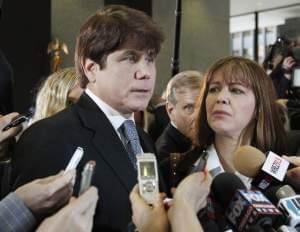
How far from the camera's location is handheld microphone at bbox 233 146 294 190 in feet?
3.95

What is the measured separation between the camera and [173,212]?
0.86m

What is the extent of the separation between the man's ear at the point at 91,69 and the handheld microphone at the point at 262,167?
0.43 metres

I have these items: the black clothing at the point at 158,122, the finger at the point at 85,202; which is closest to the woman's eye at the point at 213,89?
the finger at the point at 85,202

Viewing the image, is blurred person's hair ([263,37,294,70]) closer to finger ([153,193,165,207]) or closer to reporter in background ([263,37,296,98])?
reporter in background ([263,37,296,98])

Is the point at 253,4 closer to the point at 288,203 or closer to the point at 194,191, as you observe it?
the point at 288,203

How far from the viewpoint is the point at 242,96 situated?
5.65 feet

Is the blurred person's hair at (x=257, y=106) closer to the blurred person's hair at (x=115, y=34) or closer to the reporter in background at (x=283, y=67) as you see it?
the blurred person's hair at (x=115, y=34)

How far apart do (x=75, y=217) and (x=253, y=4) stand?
962 centimetres

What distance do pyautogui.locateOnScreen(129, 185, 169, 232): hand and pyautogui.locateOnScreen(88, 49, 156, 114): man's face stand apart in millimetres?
502

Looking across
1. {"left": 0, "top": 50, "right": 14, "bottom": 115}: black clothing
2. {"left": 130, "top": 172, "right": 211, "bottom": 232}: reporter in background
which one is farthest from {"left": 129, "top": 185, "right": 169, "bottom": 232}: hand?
{"left": 0, "top": 50, "right": 14, "bottom": 115}: black clothing

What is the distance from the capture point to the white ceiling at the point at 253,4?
966cm

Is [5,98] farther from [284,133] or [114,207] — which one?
[284,133]

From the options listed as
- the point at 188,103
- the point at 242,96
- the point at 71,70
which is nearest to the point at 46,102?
the point at 71,70

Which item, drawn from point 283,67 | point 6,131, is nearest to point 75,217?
point 6,131
